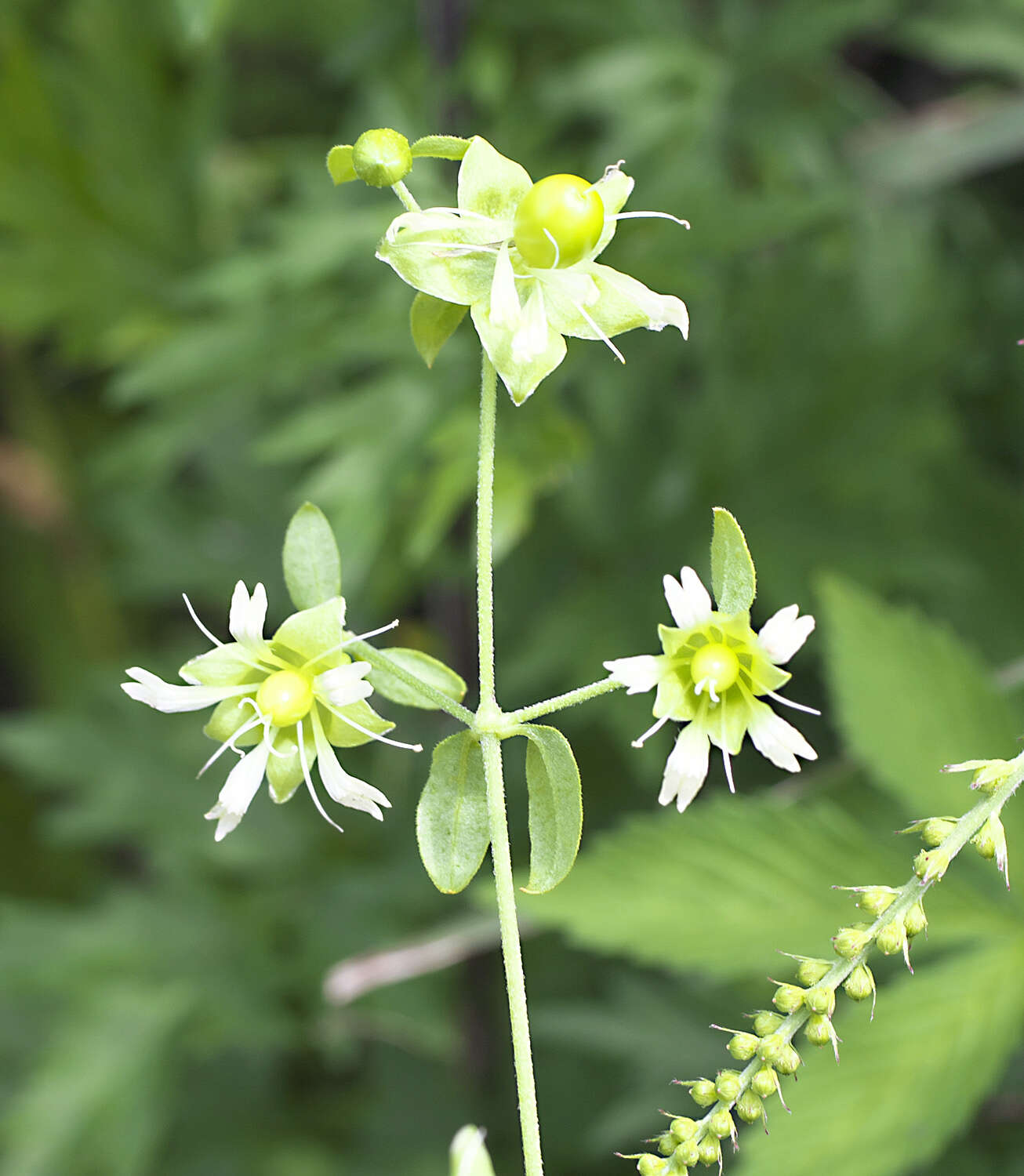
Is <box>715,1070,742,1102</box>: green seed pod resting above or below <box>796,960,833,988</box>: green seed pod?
below

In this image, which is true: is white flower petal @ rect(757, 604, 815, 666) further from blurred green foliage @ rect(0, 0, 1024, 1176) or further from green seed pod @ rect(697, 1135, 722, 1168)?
blurred green foliage @ rect(0, 0, 1024, 1176)

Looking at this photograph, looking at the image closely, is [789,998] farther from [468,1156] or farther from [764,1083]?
[468,1156]

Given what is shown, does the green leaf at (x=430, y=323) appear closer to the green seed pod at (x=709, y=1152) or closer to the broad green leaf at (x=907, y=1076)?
the green seed pod at (x=709, y=1152)

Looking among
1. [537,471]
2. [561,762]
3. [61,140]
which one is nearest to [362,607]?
[537,471]

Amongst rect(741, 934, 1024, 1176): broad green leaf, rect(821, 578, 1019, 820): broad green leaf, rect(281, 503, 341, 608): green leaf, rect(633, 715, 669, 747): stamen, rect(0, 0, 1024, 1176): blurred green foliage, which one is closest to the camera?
rect(633, 715, 669, 747): stamen

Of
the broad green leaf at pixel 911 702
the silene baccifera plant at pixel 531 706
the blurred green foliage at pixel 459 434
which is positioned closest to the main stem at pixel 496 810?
the silene baccifera plant at pixel 531 706

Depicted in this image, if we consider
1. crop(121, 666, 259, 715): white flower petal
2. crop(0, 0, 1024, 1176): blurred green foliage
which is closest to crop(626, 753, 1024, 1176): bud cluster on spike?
crop(121, 666, 259, 715): white flower petal
